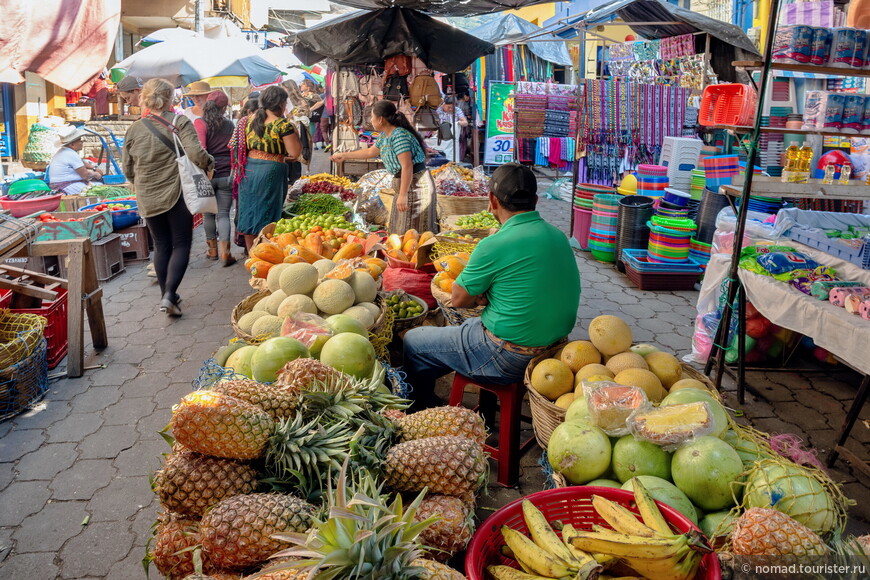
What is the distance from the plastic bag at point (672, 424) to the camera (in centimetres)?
224

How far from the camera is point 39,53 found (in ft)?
8.55

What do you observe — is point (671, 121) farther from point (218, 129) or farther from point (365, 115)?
point (218, 129)

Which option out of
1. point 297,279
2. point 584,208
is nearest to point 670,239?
point 584,208

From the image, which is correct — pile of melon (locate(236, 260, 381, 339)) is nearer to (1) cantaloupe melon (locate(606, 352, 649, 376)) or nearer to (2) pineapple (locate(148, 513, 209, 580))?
(1) cantaloupe melon (locate(606, 352, 649, 376))

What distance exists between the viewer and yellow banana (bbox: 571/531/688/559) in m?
1.65

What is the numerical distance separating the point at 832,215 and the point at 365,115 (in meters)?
5.71

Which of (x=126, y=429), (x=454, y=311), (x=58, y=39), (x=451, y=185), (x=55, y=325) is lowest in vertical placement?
(x=126, y=429)

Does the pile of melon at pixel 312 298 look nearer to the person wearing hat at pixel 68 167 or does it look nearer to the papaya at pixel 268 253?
the papaya at pixel 268 253

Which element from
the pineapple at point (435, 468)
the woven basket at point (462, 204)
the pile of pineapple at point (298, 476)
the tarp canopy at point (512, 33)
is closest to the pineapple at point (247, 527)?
the pile of pineapple at point (298, 476)

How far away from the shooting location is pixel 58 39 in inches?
105

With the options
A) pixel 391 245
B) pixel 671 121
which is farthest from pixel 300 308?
pixel 671 121

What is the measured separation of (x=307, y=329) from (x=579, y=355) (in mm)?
1346

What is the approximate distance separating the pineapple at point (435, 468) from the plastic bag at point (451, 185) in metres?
5.87

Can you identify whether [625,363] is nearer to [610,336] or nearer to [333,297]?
[610,336]
